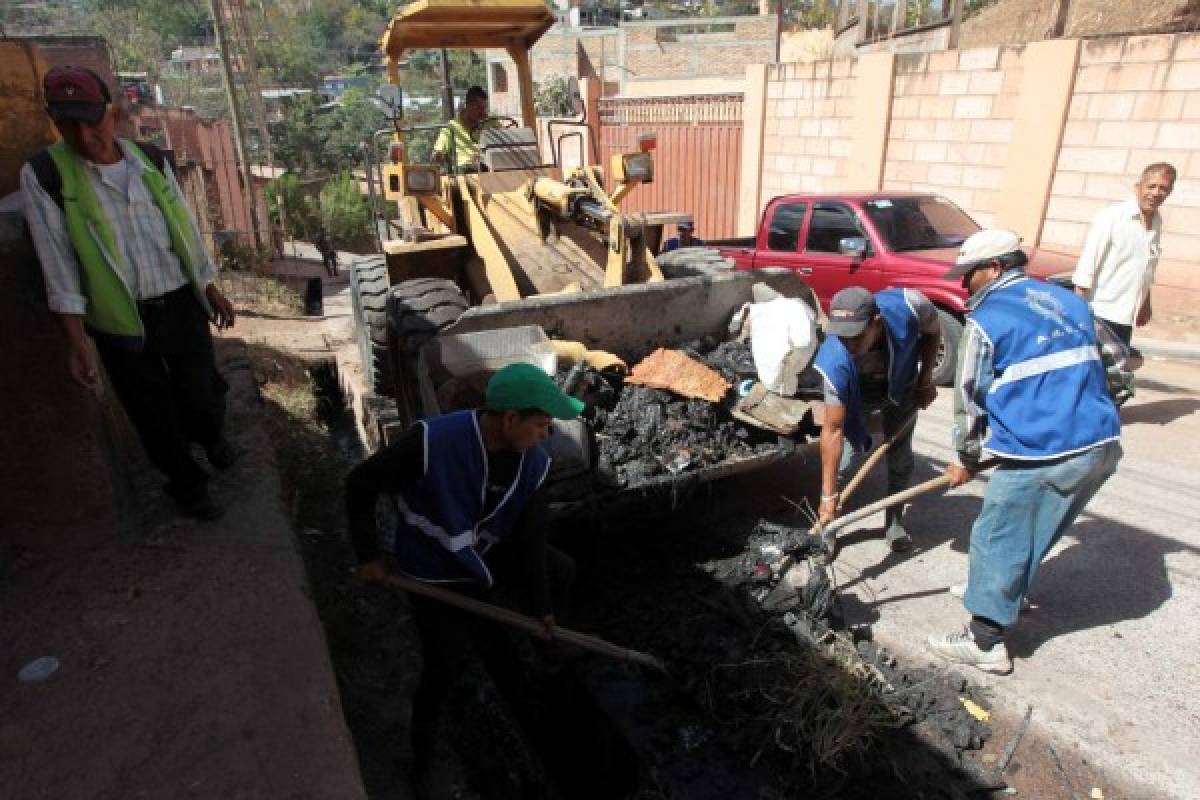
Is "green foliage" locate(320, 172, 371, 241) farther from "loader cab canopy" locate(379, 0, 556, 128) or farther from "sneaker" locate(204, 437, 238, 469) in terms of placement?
"sneaker" locate(204, 437, 238, 469)

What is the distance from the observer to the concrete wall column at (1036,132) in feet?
25.9

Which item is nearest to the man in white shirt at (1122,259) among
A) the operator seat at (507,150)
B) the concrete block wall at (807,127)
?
the operator seat at (507,150)

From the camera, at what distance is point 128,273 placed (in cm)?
279

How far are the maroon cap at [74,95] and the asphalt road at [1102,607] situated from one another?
3.74m

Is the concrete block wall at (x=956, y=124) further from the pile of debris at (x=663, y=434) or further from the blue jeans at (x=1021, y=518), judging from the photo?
the blue jeans at (x=1021, y=518)

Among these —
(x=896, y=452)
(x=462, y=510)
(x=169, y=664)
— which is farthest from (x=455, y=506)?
(x=896, y=452)

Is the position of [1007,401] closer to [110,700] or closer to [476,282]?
[110,700]

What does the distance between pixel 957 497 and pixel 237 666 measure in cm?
403

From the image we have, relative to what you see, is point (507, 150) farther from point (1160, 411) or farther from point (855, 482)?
point (1160, 411)

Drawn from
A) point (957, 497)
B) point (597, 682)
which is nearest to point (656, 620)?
point (597, 682)

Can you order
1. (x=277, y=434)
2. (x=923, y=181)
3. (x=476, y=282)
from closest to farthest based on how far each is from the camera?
(x=277, y=434), (x=476, y=282), (x=923, y=181)

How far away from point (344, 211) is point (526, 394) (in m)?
20.1

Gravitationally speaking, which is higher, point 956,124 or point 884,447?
point 956,124

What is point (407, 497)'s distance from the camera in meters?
2.47
